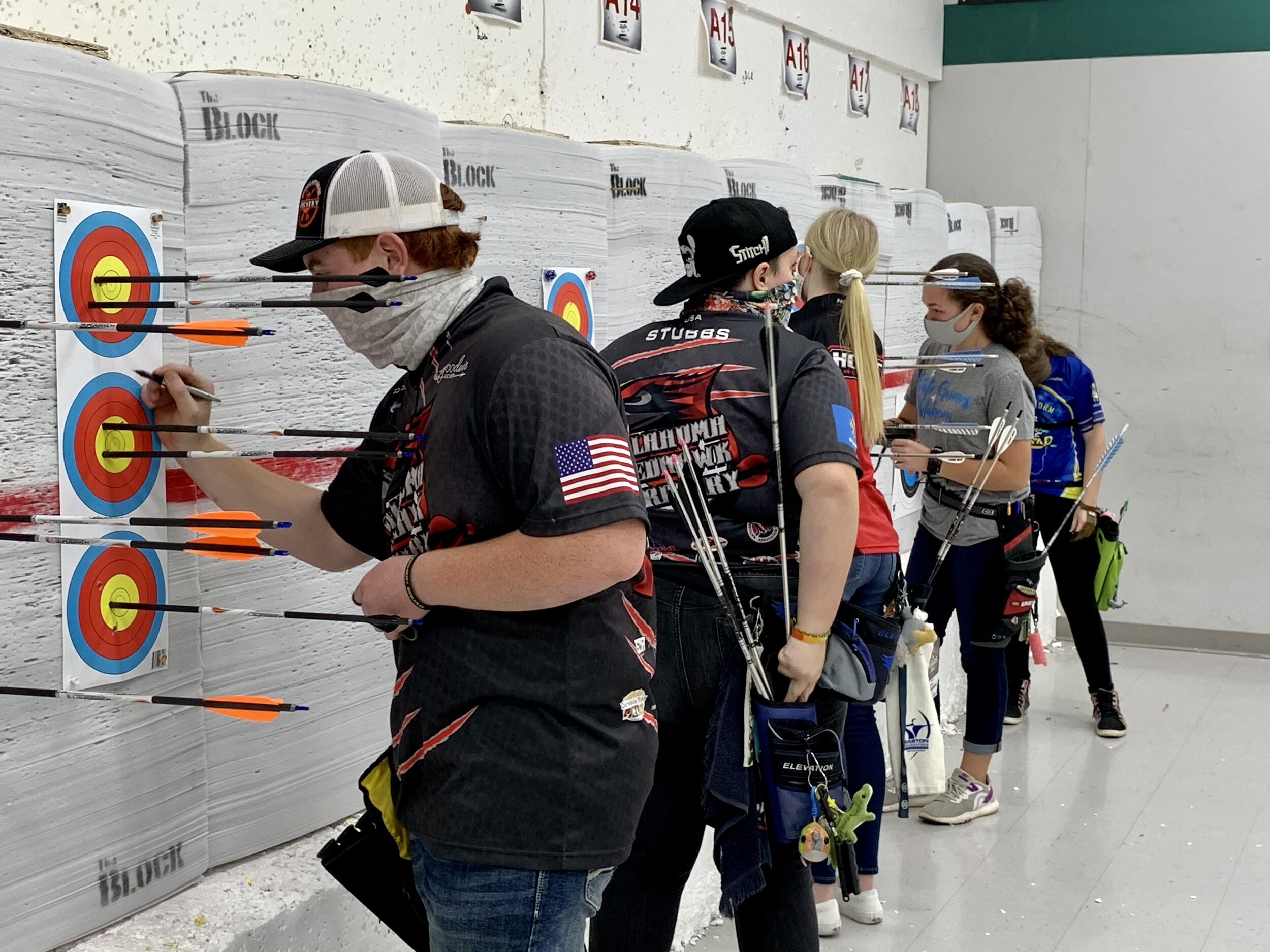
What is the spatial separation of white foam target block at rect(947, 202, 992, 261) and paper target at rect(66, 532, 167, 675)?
9.87ft

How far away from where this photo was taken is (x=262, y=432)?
122cm

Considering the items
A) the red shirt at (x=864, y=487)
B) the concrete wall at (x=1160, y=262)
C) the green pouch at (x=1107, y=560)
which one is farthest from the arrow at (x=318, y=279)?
the concrete wall at (x=1160, y=262)

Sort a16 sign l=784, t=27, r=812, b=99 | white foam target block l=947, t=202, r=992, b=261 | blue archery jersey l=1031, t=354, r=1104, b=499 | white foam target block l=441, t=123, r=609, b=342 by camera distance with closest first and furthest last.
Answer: white foam target block l=441, t=123, r=609, b=342 < a16 sign l=784, t=27, r=812, b=99 < blue archery jersey l=1031, t=354, r=1104, b=499 < white foam target block l=947, t=202, r=992, b=261

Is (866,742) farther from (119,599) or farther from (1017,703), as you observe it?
(1017,703)

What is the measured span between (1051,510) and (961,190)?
5.26 feet

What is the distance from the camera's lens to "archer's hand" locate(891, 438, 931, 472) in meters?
2.64

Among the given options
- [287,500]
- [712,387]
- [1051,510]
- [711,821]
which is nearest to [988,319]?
[1051,510]

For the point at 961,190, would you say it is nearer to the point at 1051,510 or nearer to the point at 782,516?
the point at 1051,510

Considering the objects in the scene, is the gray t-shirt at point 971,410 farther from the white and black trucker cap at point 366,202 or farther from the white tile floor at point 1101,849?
the white and black trucker cap at point 366,202

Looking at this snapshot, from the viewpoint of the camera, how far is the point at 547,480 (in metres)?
1.10

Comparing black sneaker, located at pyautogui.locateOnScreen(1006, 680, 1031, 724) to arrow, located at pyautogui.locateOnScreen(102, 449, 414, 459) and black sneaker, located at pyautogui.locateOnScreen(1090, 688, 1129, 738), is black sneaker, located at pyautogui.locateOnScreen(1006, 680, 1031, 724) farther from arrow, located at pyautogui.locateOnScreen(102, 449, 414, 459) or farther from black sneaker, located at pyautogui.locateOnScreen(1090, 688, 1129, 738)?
arrow, located at pyautogui.locateOnScreen(102, 449, 414, 459)

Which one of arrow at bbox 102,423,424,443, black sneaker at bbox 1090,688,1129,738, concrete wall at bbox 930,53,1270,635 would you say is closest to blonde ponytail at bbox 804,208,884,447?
arrow at bbox 102,423,424,443

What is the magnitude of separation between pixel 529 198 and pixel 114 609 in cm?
91

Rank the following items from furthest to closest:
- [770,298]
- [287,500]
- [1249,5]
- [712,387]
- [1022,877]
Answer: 1. [1249,5]
2. [1022,877]
3. [770,298]
4. [712,387]
5. [287,500]
